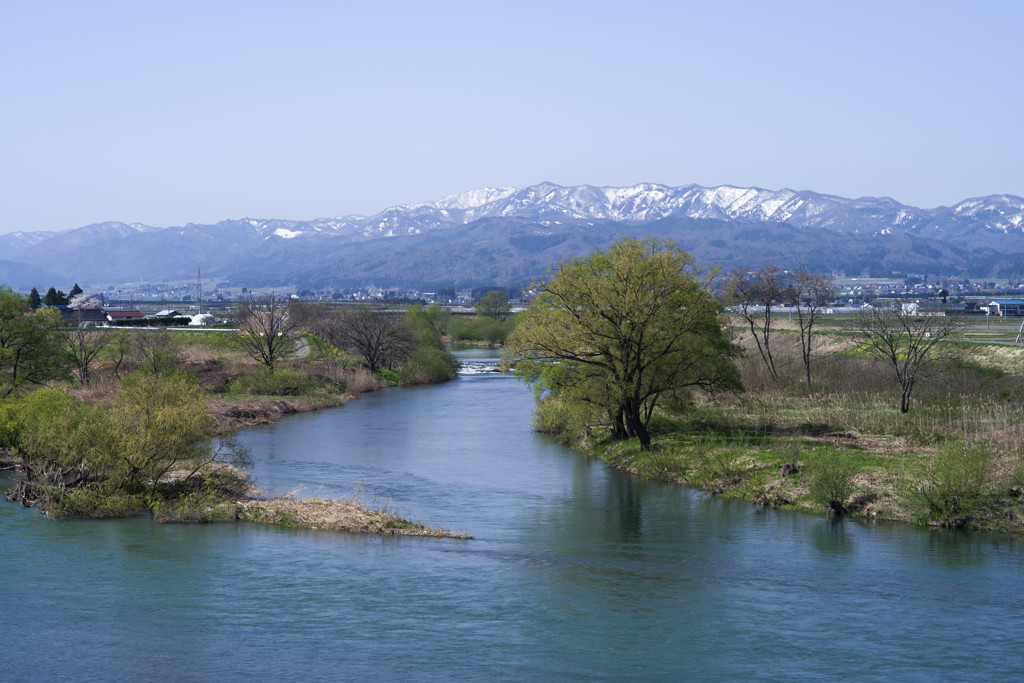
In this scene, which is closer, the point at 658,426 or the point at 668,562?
the point at 668,562

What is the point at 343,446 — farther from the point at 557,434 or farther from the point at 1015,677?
the point at 1015,677

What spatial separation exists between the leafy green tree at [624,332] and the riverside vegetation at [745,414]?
0.07 meters

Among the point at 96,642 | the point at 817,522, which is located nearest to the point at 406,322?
the point at 817,522

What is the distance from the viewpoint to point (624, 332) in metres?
45.1

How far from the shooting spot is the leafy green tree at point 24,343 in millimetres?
51750

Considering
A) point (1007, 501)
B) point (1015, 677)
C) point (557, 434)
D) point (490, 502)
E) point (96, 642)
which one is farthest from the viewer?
point (557, 434)

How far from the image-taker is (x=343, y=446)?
50.5 meters

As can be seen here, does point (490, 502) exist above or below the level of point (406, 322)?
below

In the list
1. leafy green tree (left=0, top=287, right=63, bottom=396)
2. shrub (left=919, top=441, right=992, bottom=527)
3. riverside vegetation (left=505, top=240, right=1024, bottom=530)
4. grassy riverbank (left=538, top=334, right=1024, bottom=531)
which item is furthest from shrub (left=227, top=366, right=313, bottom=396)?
shrub (left=919, top=441, right=992, bottom=527)

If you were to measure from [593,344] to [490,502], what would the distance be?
1051 cm

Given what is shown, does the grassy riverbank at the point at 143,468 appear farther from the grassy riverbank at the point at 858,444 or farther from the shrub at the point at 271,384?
the shrub at the point at 271,384

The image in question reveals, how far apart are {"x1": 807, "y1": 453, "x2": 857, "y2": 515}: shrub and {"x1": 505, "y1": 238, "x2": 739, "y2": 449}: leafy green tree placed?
11274mm

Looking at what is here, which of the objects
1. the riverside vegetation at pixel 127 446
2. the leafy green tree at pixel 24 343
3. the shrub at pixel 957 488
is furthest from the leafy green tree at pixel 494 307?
the shrub at pixel 957 488

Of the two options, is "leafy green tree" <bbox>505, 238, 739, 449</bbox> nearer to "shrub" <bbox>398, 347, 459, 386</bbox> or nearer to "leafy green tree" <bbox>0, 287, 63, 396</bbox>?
"leafy green tree" <bbox>0, 287, 63, 396</bbox>
